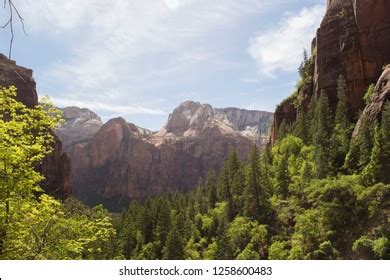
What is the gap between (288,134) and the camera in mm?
85562

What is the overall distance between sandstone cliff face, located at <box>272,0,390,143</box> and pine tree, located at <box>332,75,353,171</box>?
245 centimetres

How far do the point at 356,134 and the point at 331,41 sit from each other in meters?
24.0

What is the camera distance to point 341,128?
219 ft

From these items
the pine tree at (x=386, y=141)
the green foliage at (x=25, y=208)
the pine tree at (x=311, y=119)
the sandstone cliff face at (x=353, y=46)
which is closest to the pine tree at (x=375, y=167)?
the pine tree at (x=386, y=141)

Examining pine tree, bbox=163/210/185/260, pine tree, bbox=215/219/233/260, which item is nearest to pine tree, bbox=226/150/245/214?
pine tree, bbox=215/219/233/260

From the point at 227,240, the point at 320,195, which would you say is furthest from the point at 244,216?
the point at 320,195

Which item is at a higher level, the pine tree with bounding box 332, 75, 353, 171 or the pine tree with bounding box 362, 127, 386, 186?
the pine tree with bounding box 332, 75, 353, 171

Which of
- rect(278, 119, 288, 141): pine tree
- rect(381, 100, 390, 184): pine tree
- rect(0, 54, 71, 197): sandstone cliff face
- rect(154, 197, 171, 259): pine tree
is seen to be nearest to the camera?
rect(381, 100, 390, 184): pine tree

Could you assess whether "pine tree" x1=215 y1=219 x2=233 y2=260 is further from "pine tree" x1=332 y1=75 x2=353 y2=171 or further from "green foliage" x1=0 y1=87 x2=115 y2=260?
"green foliage" x1=0 y1=87 x2=115 y2=260

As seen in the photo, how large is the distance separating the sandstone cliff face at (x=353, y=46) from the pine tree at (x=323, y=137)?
429cm

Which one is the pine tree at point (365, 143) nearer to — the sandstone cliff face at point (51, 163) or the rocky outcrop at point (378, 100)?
the rocky outcrop at point (378, 100)

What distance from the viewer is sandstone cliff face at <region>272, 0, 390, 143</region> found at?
2835 inches

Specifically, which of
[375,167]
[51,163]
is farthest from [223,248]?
[51,163]

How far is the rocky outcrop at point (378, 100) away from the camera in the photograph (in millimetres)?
59719
